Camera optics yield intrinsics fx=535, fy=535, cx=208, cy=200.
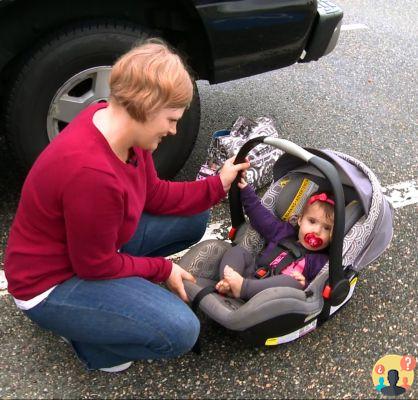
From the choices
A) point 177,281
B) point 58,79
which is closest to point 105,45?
point 58,79

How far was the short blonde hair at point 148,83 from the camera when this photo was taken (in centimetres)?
170

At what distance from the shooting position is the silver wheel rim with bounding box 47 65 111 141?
2682 millimetres

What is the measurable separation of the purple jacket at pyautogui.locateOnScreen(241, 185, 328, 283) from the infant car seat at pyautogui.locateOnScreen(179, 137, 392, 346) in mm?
39

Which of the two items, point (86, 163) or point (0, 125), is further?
point (0, 125)

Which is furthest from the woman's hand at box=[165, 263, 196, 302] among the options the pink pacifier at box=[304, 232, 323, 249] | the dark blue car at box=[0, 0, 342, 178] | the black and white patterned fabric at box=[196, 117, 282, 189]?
the black and white patterned fabric at box=[196, 117, 282, 189]

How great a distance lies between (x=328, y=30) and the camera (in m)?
3.20

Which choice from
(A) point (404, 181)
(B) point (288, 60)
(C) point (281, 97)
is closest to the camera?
(B) point (288, 60)

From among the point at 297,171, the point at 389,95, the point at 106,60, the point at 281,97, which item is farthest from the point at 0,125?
the point at 389,95

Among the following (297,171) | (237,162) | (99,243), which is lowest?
(297,171)

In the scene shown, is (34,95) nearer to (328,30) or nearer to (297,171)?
(297,171)

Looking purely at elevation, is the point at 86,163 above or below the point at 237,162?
above

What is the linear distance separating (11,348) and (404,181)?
254 cm

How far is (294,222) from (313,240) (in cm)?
23

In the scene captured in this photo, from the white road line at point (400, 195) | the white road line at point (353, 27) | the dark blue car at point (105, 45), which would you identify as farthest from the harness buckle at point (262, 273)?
the white road line at point (353, 27)
